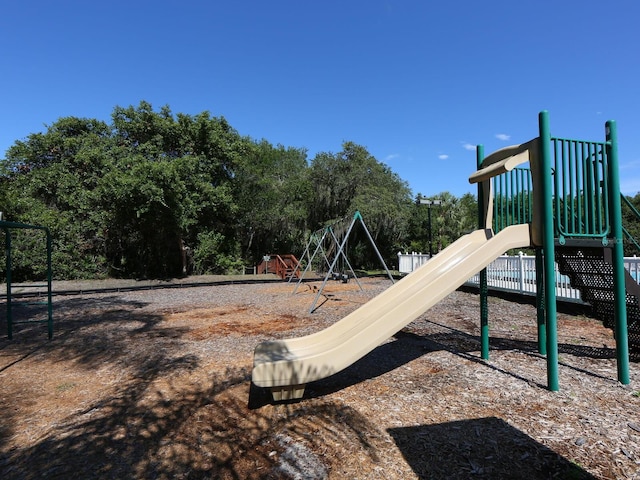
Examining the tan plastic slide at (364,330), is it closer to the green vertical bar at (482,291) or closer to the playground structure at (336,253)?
the green vertical bar at (482,291)

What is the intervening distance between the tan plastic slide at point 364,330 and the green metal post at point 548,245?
0.91 ft

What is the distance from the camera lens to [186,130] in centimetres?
2038

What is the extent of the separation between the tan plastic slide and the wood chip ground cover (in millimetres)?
364

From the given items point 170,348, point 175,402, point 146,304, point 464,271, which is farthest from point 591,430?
point 146,304

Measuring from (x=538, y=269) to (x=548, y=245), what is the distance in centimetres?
97

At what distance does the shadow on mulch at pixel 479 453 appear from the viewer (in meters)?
2.35

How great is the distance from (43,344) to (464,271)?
6.61 m

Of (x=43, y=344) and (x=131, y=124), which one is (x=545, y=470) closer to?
(x=43, y=344)

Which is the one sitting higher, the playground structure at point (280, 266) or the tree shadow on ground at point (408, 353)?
the playground structure at point (280, 266)

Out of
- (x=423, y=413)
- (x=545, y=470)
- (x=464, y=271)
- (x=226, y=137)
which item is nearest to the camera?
(x=545, y=470)

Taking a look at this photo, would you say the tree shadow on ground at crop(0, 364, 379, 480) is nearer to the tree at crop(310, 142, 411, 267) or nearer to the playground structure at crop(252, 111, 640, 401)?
the playground structure at crop(252, 111, 640, 401)

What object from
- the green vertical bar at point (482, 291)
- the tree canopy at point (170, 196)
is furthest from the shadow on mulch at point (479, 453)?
the tree canopy at point (170, 196)

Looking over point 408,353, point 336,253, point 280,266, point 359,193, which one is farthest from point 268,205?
point 408,353

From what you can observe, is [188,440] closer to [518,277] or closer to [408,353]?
[408,353]
